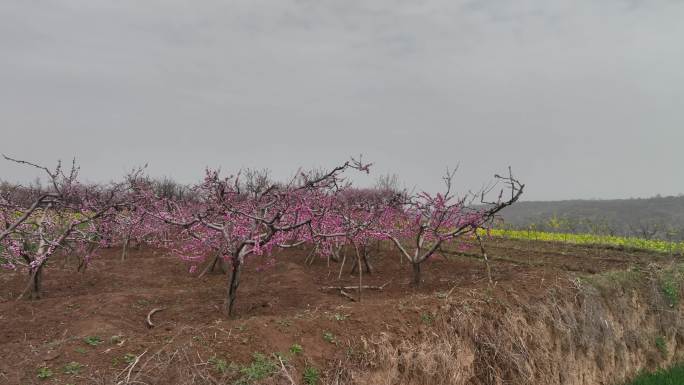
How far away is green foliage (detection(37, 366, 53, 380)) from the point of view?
4.05 metres

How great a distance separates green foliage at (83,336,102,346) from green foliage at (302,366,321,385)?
2.33 metres

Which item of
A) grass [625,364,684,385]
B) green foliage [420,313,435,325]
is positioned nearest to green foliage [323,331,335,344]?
green foliage [420,313,435,325]

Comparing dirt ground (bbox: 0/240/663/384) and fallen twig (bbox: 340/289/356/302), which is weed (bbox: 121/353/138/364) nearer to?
dirt ground (bbox: 0/240/663/384)

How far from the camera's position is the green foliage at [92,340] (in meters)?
4.81

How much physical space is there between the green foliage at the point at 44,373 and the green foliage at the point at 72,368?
12 centimetres

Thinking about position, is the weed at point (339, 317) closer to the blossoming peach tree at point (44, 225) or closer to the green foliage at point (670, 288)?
the blossoming peach tree at point (44, 225)

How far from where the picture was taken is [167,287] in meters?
9.94

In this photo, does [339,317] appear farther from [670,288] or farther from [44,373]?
[670,288]

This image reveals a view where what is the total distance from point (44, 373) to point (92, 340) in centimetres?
84

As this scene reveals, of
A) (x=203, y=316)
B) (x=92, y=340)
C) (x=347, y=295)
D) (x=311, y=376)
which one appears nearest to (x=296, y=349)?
(x=311, y=376)

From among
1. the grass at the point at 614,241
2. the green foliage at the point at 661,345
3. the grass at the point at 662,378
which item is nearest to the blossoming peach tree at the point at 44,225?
the grass at the point at 662,378

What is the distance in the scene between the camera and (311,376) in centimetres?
466

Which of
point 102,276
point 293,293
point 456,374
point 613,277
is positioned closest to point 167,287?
point 102,276

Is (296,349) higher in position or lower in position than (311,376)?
higher
